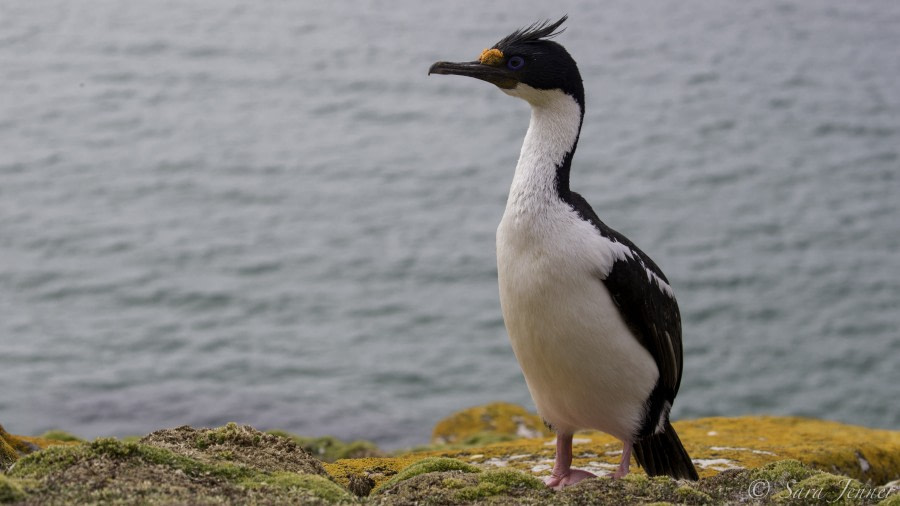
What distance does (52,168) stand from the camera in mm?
25797

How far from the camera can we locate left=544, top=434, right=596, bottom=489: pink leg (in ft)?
21.5

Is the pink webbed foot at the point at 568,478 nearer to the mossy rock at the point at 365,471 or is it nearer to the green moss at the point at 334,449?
the mossy rock at the point at 365,471

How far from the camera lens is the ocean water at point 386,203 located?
18781 millimetres

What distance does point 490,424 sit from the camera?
453 inches

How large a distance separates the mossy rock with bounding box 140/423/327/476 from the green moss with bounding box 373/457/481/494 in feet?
1.19

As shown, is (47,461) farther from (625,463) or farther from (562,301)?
(625,463)

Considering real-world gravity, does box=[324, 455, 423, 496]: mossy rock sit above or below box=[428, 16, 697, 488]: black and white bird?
below

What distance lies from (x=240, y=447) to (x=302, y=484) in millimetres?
616

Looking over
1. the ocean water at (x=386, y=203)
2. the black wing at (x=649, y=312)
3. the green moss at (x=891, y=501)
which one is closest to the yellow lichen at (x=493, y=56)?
the black wing at (x=649, y=312)

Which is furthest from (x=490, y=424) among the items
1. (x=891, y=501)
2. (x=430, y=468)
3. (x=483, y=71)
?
(x=891, y=501)

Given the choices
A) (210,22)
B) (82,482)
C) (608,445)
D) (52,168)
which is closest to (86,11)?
(210,22)

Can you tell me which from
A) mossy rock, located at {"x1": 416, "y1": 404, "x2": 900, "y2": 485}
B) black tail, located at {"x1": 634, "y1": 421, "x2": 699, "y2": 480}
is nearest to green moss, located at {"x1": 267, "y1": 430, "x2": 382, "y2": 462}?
mossy rock, located at {"x1": 416, "y1": 404, "x2": 900, "y2": 485}

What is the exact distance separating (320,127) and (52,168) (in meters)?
6.33

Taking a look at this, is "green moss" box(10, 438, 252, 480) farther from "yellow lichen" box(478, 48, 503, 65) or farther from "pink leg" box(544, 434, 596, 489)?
"yellow lichen" box(478, 48, 503, 65)
